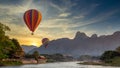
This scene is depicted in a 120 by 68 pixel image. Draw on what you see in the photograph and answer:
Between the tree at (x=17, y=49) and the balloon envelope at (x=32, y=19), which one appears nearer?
the balloon envelope at (x=32, y=19)

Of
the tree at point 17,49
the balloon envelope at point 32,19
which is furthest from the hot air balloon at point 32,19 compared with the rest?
the tree at point 17,49

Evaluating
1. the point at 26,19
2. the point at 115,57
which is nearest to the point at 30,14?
the point at 26,19

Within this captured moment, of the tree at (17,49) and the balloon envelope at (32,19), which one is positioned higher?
the balloon envelope at (32,19)

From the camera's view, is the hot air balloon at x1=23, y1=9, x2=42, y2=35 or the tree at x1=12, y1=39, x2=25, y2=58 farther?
the tree at x1=12, y1=39, x2=25, y2=58

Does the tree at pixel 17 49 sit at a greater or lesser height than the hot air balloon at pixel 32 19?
lesser

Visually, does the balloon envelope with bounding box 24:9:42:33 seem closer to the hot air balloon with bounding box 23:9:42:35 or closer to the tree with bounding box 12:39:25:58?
the hot air balloon with bounding box 23:9:42:35

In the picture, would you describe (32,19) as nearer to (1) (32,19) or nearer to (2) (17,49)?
(1) (32,19)

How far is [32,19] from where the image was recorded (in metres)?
96.5

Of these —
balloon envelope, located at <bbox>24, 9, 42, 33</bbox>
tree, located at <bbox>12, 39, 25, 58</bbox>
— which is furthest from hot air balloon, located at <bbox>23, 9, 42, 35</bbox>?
tree, located at <bbox>12, 39, 25, 58</bbox>

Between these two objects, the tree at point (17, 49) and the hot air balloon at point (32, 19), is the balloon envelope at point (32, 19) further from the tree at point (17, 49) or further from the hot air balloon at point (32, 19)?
the tree at point (17, 49)

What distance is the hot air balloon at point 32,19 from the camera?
96675mm

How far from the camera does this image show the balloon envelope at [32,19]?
9667cm

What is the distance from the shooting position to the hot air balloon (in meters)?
96.7

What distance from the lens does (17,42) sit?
168m
